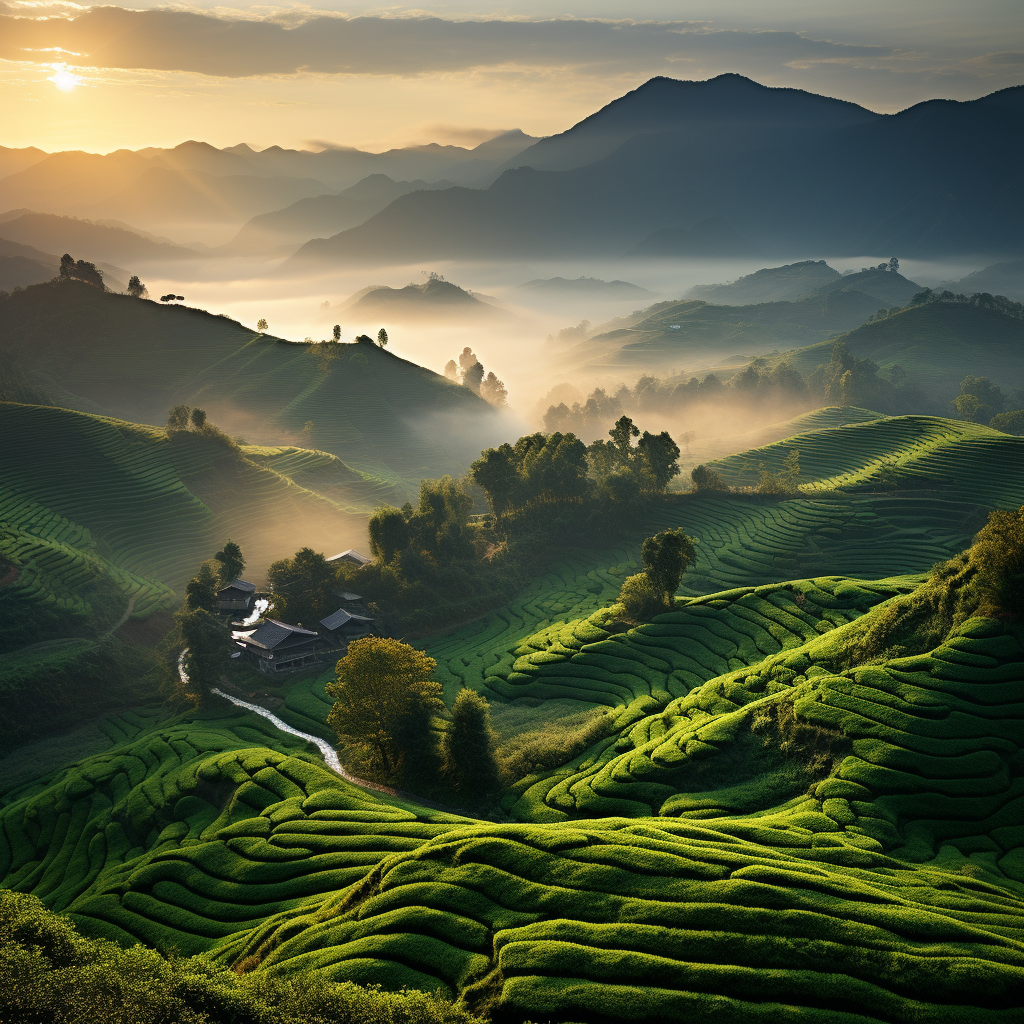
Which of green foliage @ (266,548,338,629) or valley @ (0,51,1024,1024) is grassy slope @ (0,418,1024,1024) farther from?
green foliage @ (266,548,338,629)

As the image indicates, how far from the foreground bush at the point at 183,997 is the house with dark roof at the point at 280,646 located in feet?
143

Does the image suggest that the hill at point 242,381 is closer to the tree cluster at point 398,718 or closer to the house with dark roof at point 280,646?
the house with dark roof at point 280,646

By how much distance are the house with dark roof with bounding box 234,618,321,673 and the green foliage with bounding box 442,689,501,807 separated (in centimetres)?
2857

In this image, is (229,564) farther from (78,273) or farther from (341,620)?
(78,273)

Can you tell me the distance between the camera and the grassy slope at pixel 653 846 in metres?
22.9

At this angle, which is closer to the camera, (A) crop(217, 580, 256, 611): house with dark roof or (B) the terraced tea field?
(B) the terraced tea field

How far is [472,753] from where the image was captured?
45.8m

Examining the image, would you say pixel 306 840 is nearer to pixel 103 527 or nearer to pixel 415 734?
pixel 415 734

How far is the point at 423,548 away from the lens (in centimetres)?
8631

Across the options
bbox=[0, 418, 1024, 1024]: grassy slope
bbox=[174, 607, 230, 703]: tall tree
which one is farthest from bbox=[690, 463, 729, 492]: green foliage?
bbox=[174, 607, 230, 703]: tall tree

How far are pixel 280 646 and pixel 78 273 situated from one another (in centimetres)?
16927

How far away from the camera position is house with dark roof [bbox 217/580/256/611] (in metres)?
78.8

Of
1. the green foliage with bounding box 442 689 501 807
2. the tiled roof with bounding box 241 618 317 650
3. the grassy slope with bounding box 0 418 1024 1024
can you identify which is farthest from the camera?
the tiled roof with bounding box 241 618 317 650

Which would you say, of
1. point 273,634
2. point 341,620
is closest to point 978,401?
point 341,620
